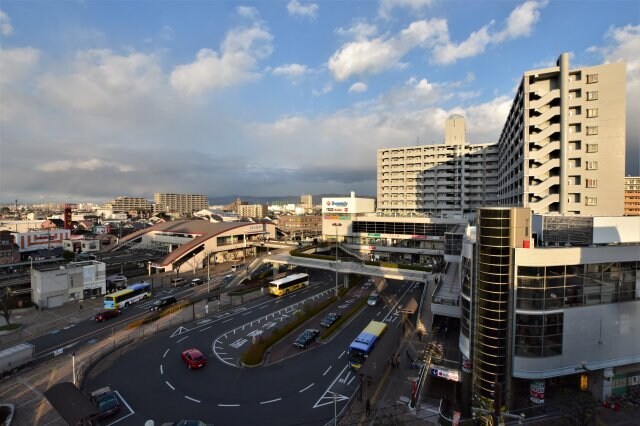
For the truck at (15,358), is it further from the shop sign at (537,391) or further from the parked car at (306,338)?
the shop sign at (537,391)

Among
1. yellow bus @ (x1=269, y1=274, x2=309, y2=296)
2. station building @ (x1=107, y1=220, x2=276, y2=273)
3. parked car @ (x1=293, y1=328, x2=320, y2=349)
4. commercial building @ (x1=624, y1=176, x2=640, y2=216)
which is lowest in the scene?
parked car @ (x1=293, y1=328, x2=320, y2=349)

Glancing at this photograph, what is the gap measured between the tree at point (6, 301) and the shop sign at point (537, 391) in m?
45.2

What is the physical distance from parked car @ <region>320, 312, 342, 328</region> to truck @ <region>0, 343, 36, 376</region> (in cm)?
2338

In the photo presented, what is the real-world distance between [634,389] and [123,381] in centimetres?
3319

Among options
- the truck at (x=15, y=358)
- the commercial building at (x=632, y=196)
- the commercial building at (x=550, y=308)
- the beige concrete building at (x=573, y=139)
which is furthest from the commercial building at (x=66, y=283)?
the commercial building at (x=632, y=196)

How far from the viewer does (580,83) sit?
37.7 metres

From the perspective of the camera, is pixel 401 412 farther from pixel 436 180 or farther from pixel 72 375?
pixel 436 180

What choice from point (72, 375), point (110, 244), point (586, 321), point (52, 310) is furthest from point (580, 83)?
point (110, 244)

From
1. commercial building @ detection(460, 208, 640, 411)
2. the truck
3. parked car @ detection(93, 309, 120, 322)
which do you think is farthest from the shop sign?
parked car @ detection(93, 309, 120, 322)

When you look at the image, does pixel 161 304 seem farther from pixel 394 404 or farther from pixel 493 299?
pixel 493 299

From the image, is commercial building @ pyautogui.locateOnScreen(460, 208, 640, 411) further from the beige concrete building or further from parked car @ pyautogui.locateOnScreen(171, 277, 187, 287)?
parked car @ pyautogui.locateOnScreen(171, 277, 187, 287)

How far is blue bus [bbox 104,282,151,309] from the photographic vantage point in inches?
1469

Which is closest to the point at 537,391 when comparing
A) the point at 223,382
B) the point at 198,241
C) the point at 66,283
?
the point at 223,382

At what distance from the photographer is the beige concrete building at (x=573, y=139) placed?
36500mm
